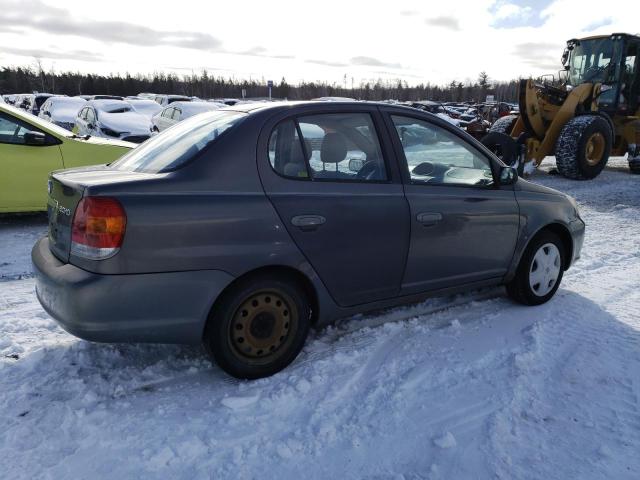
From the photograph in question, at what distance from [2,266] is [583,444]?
5102 mm

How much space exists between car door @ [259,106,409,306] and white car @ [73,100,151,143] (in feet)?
35.2

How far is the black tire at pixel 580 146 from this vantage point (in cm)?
1050

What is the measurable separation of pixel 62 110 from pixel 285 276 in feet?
64.1

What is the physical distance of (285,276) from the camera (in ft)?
9.93

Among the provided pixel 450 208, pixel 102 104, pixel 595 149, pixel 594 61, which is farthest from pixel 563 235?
pixel 102 104

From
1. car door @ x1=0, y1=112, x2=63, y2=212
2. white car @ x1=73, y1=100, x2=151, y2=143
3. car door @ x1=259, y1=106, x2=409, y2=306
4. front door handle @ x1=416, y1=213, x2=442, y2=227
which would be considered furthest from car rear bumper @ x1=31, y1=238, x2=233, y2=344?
white car @ x1=73, y1=100, x2=151, y2=143

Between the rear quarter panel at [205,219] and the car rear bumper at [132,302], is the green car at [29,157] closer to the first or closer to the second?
the car rear bumper at [132,302]

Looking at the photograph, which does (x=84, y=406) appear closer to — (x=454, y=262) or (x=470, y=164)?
(x=454, y=262)

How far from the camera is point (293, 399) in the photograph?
285cm

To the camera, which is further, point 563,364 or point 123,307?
point 563,364

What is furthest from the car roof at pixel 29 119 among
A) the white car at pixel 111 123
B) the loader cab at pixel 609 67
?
the loader cab at pixel 609 67

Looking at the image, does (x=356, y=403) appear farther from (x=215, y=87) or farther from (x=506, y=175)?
(x=215, y=87)

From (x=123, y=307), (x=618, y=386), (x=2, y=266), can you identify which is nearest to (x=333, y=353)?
(x=123, y=307)

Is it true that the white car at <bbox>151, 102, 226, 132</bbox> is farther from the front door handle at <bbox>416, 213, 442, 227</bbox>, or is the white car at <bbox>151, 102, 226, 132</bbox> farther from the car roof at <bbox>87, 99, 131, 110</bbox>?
the front door handle at <bbox>416, 213, 442, 227</bbox>
